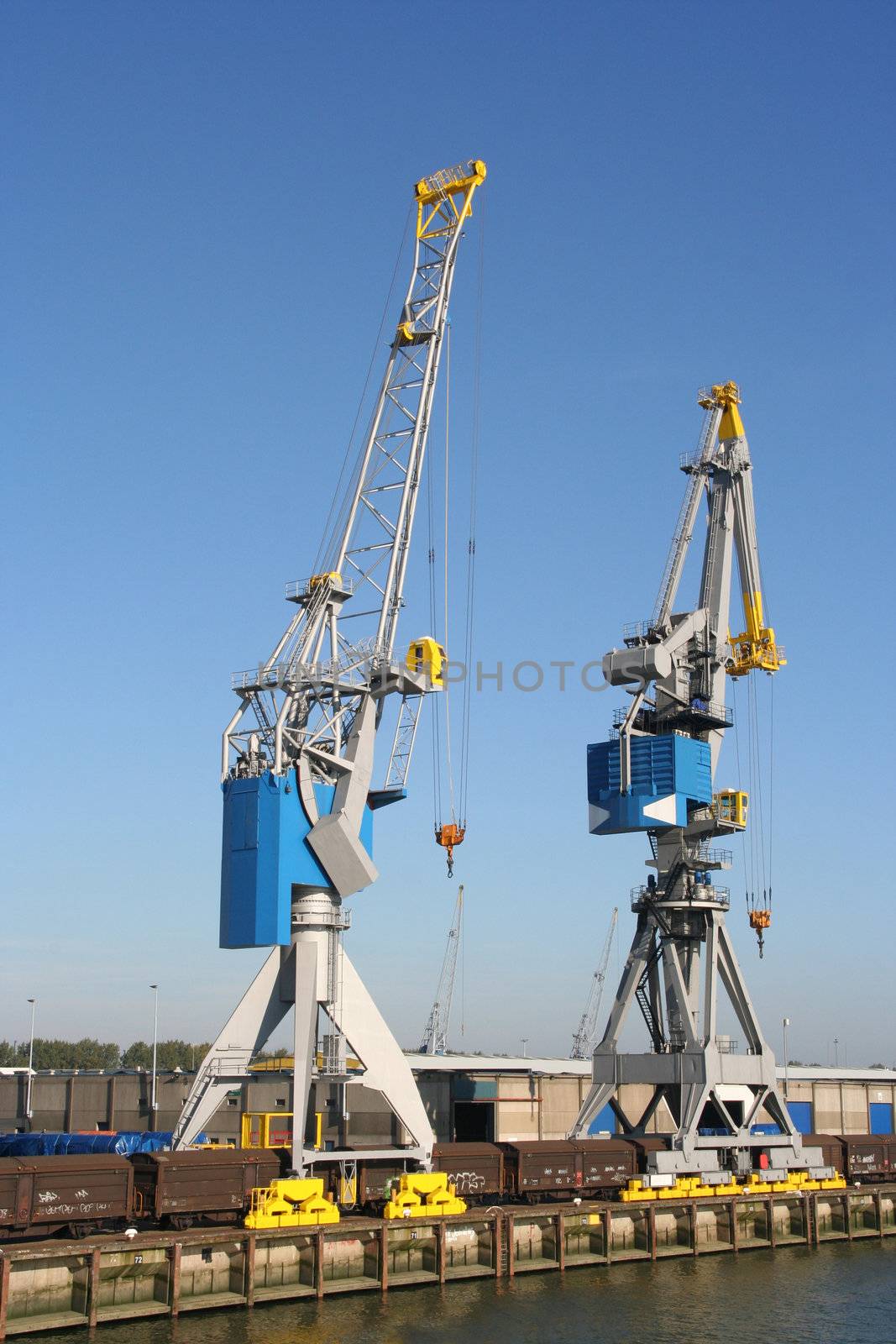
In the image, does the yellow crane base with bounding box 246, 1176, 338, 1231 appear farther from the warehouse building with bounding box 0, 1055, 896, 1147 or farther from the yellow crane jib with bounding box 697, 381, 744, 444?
the yellow crane jib with bounding box 697, 381, 744, 444

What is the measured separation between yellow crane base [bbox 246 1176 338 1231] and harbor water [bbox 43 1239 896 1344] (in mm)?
2562

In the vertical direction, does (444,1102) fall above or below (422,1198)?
above

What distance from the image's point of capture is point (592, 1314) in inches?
1602

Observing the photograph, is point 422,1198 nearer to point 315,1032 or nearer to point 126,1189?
point 315,1032

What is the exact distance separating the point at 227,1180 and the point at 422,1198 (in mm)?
7370

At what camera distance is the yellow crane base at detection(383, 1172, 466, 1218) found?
45.7m

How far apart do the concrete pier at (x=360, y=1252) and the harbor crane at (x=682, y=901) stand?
3.11 metres

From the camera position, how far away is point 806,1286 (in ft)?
152

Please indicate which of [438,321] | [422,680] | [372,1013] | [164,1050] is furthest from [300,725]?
[164,1050]

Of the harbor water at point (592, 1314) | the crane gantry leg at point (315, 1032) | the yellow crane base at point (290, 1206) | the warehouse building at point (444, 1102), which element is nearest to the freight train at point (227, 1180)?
the yellow crane base at point (290, 1206)

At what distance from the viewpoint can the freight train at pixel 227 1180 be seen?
128ft

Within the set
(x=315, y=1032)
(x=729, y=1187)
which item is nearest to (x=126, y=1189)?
(x=315, y=1032)

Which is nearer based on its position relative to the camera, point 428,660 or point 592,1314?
point 592,1314

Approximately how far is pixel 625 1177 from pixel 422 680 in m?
20.6
